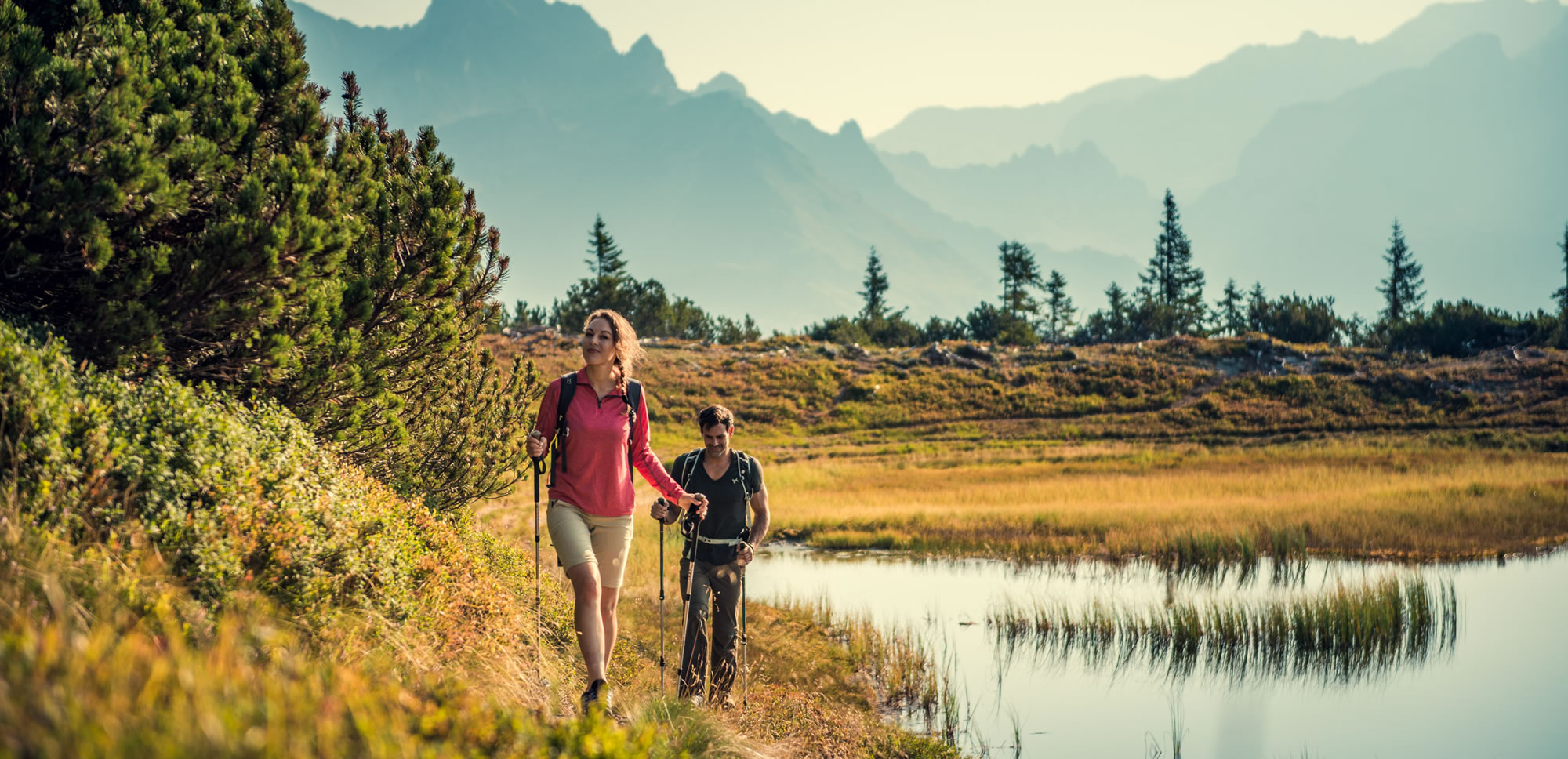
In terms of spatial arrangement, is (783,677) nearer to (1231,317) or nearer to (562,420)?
(562,420)

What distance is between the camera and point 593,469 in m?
6.14

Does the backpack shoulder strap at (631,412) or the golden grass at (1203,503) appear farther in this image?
the golden grass at (1203,503)

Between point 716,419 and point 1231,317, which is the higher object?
point 1231,317

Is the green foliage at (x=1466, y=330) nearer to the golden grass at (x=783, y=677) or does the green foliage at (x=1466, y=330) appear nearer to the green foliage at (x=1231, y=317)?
the green foliage at (x=1231, y=317)

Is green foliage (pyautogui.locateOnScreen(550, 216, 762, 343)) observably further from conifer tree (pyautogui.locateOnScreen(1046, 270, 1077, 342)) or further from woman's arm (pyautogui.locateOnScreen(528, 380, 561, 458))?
woman's arm (pyautogui.locateOnScreen(528, 380, 561, 458))

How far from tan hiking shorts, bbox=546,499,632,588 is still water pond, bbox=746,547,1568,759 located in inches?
180

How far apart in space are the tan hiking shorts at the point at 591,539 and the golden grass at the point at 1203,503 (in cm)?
1457

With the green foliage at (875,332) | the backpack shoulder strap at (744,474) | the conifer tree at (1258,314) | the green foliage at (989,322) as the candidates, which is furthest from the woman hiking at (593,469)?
the conifer tree at (1258,314)

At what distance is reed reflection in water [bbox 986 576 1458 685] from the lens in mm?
11547

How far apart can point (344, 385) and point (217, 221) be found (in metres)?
2.19

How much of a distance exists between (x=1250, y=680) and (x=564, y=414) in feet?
29.4

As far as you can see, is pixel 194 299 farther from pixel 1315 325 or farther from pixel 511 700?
pixel 1315 325

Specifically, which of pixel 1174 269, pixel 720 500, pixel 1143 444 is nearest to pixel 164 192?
pixel 720 500

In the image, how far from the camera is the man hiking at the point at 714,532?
7.39 metres
